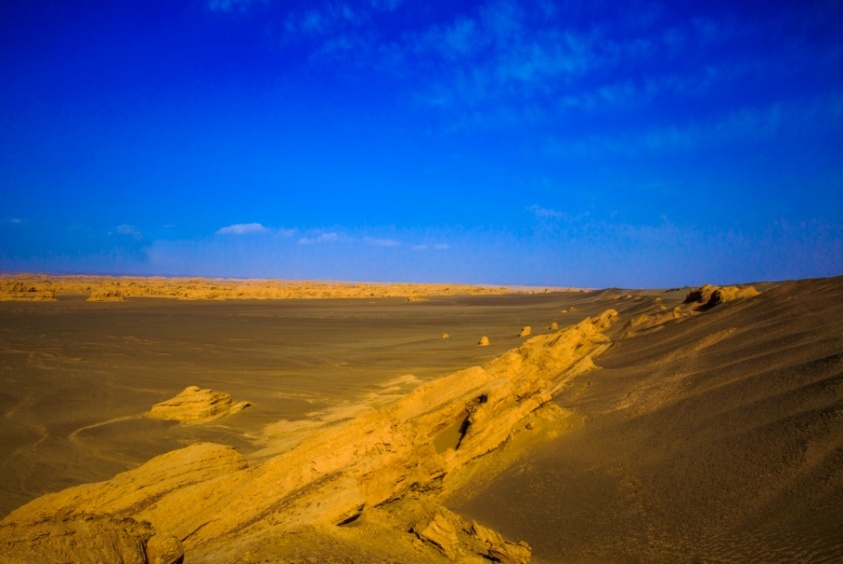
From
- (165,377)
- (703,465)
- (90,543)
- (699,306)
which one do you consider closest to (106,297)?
(165,377)

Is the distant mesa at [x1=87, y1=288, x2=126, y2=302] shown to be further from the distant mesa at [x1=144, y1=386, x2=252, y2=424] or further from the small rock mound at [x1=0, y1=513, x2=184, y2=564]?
the small rock mound at [x1=0, y1=513, x2=184, y2=564]

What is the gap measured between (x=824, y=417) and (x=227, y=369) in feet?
34.6

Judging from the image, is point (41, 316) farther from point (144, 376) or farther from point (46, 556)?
point (46, 556)

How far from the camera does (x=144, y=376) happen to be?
10.0 m

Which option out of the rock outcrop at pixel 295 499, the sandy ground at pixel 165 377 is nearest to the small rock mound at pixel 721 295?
Answer: the sandy ground at pixel 165 377

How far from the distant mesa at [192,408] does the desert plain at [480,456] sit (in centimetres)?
4

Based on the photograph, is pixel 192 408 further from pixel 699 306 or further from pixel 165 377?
pixel 699 306

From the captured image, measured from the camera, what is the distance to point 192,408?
7492 mm

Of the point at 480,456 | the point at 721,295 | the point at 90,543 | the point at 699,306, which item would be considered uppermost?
the point at 721,295

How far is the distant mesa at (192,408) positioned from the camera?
24.3ft

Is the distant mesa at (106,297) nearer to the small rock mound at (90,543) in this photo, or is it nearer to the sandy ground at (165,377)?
the sandy ground at (165,377)

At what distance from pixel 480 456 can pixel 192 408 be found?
4.67m

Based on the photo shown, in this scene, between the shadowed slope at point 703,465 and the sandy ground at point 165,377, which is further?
the sandy ground at point 165,377

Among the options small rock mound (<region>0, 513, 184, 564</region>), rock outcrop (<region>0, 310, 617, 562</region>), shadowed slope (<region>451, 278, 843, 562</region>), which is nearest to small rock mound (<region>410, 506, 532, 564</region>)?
rock outcrop (<region>0, 310, 617, 562</region>)
